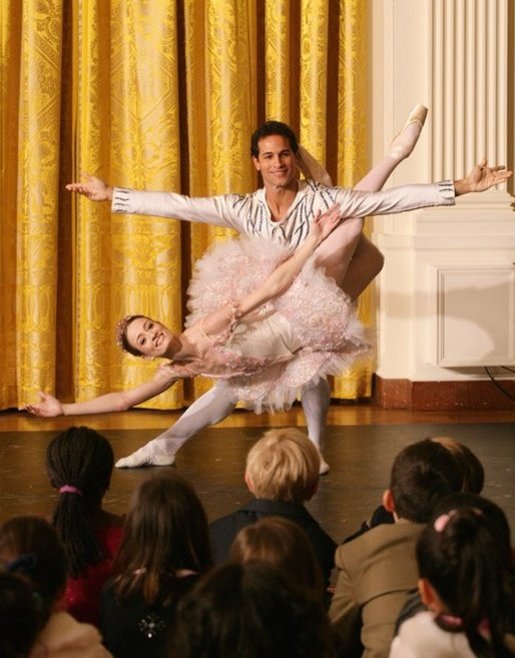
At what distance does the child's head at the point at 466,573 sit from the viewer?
187 centimetres

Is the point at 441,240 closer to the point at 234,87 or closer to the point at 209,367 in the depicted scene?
the point at 234,87

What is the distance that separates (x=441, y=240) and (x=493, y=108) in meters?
0.61

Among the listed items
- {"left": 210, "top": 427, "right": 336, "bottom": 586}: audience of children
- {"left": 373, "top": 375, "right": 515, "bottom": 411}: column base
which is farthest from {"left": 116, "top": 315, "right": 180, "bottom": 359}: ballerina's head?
{"left": 373, "top": 375, "right": 515, "bottom": 411}: column base

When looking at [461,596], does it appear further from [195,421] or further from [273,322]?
[195,421]

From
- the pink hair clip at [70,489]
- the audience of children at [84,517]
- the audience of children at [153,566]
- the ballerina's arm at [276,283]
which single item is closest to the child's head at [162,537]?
the audience of children at [153,566]

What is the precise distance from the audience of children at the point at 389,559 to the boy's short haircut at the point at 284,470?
0.72 ft

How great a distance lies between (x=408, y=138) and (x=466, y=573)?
3.04m

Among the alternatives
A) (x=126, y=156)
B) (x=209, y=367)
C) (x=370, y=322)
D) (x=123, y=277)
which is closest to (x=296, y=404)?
(x=370, y=322)

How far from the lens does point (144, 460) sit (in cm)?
473

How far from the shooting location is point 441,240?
19.4 feet

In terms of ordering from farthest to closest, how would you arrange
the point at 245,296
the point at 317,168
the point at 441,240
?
the point at 441,240
the point at 317,168
the point at 245,296

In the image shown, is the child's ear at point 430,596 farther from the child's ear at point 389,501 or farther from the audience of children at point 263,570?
the child's ear at point 389,501

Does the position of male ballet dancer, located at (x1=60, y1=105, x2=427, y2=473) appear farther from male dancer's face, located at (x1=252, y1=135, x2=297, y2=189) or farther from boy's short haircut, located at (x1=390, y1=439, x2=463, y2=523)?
boy's short haircut, located at (x1=390, y1=439, x2=463, y2=523)

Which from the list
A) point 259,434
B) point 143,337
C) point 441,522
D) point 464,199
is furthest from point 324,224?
point 441,522
